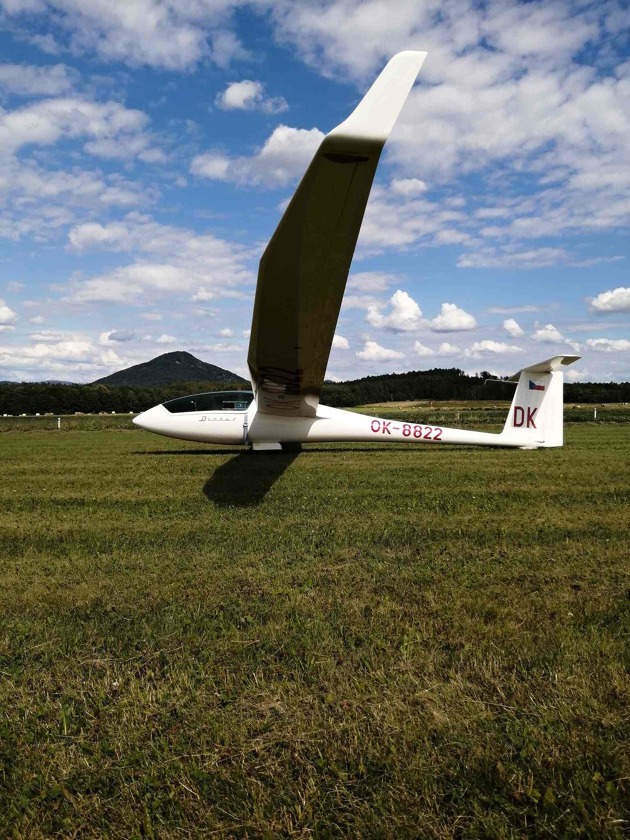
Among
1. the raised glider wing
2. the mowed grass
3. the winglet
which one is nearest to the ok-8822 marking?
the raised glider wing

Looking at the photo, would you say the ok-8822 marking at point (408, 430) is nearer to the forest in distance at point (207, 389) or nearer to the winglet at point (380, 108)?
the winglet at point (380, 108)

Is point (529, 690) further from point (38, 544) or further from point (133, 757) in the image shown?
point (38, 544)

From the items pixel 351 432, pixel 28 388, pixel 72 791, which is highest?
pixel 28 388

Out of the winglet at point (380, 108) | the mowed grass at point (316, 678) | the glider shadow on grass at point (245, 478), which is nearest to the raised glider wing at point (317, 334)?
the winglet at point (380, 108)

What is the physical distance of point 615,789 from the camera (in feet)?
5.69

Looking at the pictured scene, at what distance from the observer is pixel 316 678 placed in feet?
8.25

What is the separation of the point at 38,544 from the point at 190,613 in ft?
8.57

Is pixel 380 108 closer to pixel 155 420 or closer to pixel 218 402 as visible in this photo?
pixel 218 402

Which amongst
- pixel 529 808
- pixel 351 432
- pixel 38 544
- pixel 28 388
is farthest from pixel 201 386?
pixel 529 808

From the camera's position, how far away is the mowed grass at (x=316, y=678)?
175 centimetres

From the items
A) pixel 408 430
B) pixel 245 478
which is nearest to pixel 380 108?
pixel 245 478

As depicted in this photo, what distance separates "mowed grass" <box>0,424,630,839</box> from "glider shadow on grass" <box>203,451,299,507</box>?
1.47 metres

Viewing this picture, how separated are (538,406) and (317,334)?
28.0 ft

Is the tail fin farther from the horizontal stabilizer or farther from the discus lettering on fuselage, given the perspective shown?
the discus lettering on fuselage
